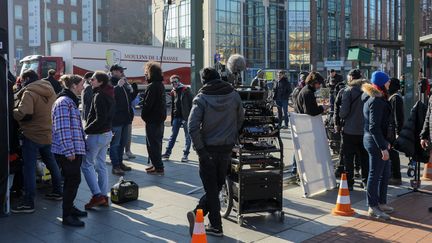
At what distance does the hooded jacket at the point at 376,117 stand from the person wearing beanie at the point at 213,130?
5.66 feet

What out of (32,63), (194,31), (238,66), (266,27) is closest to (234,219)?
(238,66)

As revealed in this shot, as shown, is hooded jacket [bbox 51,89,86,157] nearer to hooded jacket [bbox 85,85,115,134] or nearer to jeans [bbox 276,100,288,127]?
hooded jacket [bbox 85,85,115,134]

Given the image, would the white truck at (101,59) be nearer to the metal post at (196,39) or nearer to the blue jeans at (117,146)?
the blue jeans at (117,146)

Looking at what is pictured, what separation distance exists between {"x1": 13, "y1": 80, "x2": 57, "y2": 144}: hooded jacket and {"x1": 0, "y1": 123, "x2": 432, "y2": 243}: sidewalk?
41.0 inches

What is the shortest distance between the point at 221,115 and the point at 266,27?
53991mm

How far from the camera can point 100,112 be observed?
6484 millimetres

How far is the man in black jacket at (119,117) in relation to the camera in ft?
29.0

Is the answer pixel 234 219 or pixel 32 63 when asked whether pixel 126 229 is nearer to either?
pixel 234 219

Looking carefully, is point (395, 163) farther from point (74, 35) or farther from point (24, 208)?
point (74, 35)

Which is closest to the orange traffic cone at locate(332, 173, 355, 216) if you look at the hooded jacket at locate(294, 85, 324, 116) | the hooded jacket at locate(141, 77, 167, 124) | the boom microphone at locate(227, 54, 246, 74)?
the hooded jacket at locate(294, 85, 324, 116)

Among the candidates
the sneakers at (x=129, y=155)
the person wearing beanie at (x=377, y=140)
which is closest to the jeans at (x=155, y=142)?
the sneakers at (x=129, y=155)

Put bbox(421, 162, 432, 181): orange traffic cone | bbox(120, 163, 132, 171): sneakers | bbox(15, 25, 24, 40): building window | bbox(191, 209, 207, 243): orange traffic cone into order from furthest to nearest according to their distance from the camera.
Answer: bbox(15, 25, 24, 40): building window < bbox(120, 163, 132, 171): sneakers < bbox(421, 162, 432, 181): orange traffic cone < bbox(191, 209, 207, 243): orange traffic cone

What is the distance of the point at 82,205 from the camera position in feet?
22.1

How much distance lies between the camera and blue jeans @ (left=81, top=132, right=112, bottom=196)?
645 centimetres
